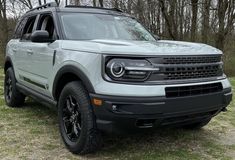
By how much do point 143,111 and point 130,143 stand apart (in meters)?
1.22

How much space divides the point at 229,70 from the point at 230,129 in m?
12.4

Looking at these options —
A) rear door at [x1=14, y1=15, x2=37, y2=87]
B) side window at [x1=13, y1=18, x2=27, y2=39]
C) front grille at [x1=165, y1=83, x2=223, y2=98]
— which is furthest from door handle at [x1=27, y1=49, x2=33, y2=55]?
front grille at [x1=165, y1=83, x2=223, y2=98]

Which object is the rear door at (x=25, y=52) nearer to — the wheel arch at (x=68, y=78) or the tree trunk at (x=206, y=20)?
the wheel arch at (x=68, y=78)

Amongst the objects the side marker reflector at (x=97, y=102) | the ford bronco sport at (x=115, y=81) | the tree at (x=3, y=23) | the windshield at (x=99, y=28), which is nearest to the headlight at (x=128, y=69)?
the ford bronco sport at (x=115, y=81)

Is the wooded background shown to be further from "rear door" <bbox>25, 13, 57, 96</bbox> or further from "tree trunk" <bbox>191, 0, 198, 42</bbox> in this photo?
"rear door" <bbox>25, 13, 57, 96</bbox>

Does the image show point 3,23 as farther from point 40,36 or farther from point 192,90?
point 192,90

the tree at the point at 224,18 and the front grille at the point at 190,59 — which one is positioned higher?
the front grille at the point at 190,59

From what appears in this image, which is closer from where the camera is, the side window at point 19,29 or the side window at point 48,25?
the side window at point 48,25

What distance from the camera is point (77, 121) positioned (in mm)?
4207

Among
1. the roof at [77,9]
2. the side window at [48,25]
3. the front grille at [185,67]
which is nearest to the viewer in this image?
the front grille at [185,67]

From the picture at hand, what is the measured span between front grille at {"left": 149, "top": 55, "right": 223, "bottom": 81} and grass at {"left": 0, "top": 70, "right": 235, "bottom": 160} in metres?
1.01

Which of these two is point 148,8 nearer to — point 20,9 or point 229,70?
point 229,70

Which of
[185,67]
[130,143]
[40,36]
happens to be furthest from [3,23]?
[185,67]

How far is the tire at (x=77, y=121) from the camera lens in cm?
384
